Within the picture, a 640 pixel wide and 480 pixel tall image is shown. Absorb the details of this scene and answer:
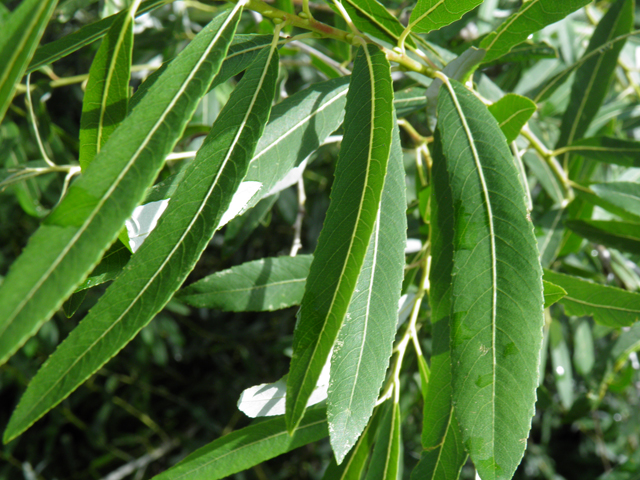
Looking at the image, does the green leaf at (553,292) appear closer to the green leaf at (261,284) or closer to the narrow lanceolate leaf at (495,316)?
the narrow lanceolate leaf at (495,316)

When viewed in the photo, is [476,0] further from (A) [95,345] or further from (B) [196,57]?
(A) [95,345]

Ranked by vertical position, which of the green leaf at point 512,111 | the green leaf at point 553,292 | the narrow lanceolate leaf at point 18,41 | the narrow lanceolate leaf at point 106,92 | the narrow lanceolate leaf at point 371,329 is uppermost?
the narrow lanceolate leaf at point 18,41

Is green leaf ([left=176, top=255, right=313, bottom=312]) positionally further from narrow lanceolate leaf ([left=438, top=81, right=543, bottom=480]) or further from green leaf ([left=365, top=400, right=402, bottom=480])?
narrow lanceolate leaf ([left=438, top=81, right=543, bottom=480])

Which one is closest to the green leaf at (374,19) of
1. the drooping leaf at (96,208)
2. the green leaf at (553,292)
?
the drooping leaf at (96,208)

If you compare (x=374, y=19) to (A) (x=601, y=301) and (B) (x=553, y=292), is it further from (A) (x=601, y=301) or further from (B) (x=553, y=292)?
(A) (x=601, y=301)

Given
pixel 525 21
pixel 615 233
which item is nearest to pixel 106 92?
pixel 525 21

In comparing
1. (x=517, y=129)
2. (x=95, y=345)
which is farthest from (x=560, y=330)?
(x=95, y=345)

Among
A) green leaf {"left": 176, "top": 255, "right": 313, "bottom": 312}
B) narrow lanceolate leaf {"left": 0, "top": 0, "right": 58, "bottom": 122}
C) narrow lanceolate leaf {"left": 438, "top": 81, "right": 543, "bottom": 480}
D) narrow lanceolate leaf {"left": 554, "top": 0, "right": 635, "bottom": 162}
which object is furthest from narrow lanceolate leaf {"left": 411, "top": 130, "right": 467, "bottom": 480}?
narrow lanceolate leaf {"left": 554, "top": 0, "right": 635, "bottom": 162}
